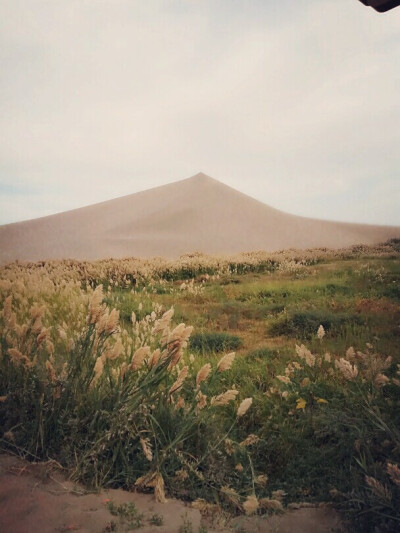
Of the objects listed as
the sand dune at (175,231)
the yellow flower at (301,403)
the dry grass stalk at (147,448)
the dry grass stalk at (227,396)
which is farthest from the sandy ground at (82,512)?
the sand dune at (175,231)

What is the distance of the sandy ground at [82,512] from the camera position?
200 cm

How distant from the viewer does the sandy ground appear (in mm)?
2004

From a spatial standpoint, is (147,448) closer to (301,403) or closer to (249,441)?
(249,441)

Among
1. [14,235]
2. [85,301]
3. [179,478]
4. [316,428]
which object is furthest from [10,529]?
[14,235]

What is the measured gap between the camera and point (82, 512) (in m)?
2.11

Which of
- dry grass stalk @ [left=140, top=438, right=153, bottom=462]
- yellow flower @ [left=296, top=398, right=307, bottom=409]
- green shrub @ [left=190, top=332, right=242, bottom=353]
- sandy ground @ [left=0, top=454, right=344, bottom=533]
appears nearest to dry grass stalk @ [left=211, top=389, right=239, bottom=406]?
dry grass stalk @ [left=140, top=438, right=153, bottom=462]

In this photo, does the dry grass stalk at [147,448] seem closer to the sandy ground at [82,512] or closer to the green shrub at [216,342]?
the sandy ground at [82,512]

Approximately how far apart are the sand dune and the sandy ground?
10.9m

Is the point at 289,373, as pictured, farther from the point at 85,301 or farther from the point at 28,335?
the point at 85,301

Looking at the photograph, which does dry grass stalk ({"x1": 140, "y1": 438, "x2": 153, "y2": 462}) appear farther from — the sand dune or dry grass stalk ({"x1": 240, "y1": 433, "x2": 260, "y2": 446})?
the sand dune

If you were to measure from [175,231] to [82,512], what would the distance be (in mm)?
21266

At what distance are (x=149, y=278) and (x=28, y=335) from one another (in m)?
7.38

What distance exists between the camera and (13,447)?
2.68 meters

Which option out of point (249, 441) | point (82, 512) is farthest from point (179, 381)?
point (82, 512)
